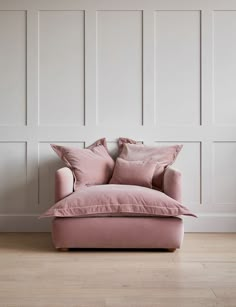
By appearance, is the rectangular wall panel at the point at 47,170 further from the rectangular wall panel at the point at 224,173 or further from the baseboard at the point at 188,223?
the rectangular wall panel at the point at 224,173

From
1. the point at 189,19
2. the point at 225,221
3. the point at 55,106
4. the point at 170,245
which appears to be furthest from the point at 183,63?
the point at 170,245

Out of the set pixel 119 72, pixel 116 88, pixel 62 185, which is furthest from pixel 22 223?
pixel 119 72

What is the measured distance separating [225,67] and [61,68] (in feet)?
5.49

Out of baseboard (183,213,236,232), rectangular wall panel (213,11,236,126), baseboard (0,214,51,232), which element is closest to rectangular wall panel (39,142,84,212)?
baseboard (0,214,51,232)

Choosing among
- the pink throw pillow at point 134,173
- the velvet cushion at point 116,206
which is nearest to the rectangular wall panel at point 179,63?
the pink throw pillow at point 134,173

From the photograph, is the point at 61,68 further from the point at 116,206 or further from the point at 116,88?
the point at 116,206

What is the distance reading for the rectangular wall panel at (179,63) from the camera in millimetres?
4355

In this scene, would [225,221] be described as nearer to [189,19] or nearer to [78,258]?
[78,258]

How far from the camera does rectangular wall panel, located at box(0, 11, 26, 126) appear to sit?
4.36 m

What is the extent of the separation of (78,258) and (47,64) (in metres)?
2.10

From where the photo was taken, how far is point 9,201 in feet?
14.3

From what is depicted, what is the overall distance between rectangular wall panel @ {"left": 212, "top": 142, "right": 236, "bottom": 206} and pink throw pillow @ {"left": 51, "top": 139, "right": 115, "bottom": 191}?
109cm

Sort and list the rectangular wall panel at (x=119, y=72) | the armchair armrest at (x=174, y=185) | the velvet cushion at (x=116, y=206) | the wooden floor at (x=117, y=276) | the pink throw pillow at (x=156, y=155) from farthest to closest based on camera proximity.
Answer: the rectangular wall panel at (x=119, y=72) < the pink throw pillow at (x=156, y=155) < the armchair armrest at (x=174, y=185) < the velvet cushion at (x=116, y=206) < the wooden floor at (x=117, y=276)

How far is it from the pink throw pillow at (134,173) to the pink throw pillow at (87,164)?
123mm
